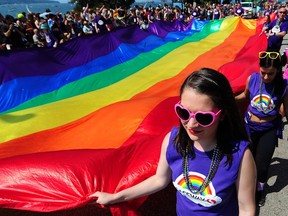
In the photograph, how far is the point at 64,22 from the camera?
10719 millimetres

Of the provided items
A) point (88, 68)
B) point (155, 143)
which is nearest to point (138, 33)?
point (88, 68)

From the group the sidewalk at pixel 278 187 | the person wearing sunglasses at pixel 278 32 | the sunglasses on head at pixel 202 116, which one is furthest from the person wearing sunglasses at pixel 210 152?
the person wearing sunglasses at pixel 278 32

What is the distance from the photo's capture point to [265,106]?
2.63m

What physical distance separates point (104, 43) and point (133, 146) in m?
4.69

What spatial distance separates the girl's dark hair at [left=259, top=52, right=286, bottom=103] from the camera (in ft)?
8.04

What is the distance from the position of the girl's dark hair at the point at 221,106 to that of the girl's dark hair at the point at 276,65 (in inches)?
51.1

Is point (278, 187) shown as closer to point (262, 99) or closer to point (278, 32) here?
point (262, 99)

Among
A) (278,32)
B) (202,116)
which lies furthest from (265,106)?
(278,32)

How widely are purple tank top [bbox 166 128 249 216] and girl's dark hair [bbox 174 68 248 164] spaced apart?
0.03m

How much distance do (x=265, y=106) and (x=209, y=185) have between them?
1494mm

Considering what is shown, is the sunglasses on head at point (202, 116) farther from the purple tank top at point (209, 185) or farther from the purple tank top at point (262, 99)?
the purple tank top at point (262, 99)

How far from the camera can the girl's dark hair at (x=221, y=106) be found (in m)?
1.24

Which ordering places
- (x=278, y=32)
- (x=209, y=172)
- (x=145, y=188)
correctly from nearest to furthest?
(x=209, y=172)
(x=145, y=188)
(x=278, y=32)

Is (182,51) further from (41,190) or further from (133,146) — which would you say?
(41,190)
